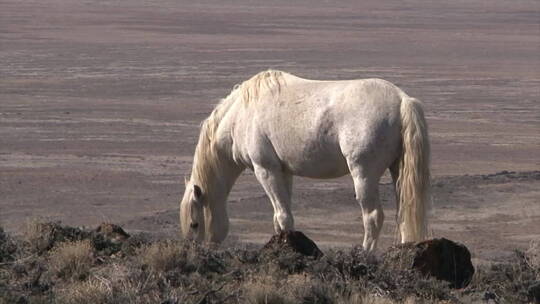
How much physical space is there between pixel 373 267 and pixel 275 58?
3618cm

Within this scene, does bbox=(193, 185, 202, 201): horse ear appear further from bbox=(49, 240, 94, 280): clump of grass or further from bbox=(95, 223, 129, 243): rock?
bbox=(49, 240, 94, 280): clump of grass

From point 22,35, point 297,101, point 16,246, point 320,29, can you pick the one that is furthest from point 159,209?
point 320,29

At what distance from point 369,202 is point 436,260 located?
5.10 ft

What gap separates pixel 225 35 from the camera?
58.1 metres

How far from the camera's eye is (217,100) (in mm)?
31031

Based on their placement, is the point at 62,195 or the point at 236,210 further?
the point at 62,195

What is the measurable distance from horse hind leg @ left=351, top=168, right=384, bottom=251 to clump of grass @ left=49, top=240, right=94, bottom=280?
234 cm

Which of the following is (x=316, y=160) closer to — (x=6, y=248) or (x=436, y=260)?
(x=436, y=260)

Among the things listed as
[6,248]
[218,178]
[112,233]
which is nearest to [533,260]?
[112,233]

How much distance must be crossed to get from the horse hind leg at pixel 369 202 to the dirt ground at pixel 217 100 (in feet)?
13.2

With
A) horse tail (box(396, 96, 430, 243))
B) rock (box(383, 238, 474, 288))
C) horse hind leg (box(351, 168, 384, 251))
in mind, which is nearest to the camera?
rock (box(383, 238, 474, 288))

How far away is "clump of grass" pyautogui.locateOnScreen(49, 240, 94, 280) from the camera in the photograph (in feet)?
26.6

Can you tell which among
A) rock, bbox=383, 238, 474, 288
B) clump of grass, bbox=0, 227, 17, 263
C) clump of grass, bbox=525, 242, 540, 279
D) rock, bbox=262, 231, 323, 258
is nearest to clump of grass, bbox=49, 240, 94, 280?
clump of grass, bbox=0, 227, 17, 263

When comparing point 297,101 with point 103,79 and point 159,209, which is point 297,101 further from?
point 103,79
